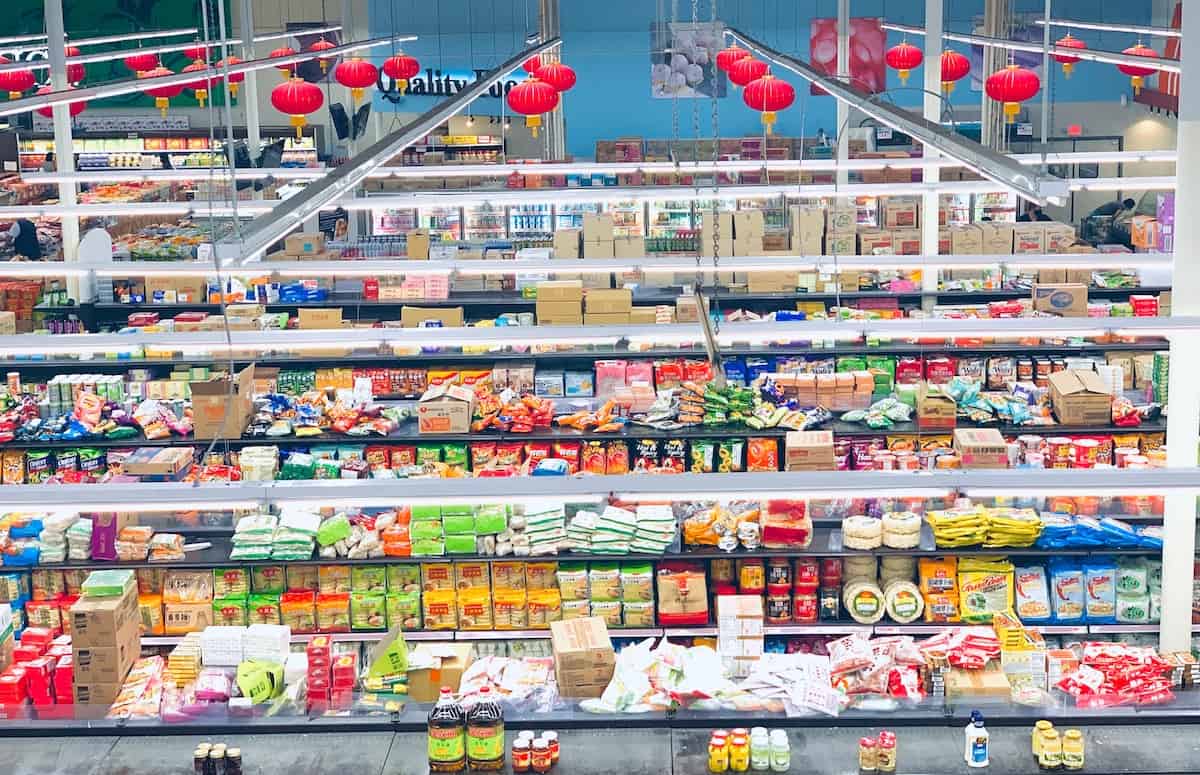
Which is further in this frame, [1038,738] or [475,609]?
[475,609]

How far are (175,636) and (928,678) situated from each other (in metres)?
4.11

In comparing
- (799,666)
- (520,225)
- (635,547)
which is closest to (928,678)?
(799,666)

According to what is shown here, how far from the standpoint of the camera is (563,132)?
21.7m

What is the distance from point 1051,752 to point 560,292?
6.80m

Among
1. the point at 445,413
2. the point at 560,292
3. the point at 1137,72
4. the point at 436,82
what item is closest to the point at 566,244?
the point at 560,292

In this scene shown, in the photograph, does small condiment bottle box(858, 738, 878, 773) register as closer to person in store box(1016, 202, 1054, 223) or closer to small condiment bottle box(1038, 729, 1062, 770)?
small condiment bottle box(1038, 729, 1062, 770)

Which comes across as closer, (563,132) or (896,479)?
(896,479)

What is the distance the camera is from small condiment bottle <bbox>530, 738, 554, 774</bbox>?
5715 mm

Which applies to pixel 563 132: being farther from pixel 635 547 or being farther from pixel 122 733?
pixel 122 733

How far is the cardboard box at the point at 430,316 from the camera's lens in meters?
12.4

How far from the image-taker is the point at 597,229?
1351 centimetres

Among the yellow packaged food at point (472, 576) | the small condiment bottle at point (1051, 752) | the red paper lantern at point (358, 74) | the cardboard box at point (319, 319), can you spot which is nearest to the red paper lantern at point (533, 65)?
the red paper lantern at point (358, 74)

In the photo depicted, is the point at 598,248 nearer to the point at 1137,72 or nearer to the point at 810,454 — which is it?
the point at 810,454

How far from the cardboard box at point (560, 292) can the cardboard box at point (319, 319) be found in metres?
1.62
